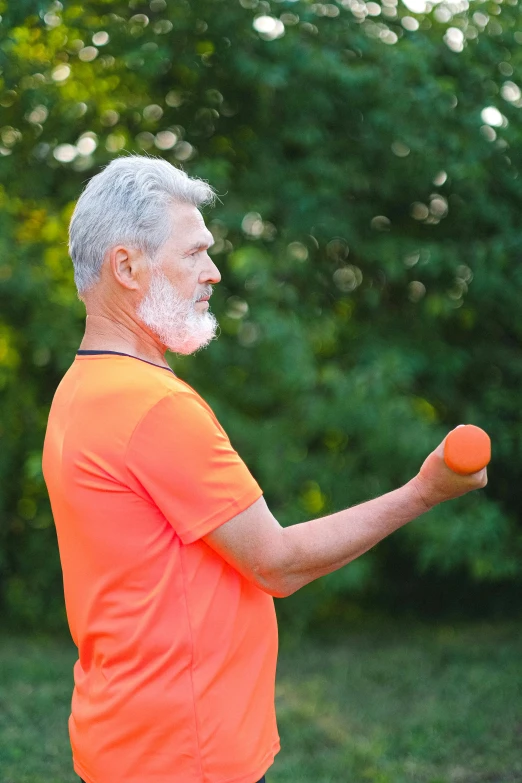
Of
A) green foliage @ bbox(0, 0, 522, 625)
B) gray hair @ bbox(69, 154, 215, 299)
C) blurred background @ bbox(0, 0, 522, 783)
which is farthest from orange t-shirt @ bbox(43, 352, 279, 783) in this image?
green foliage @ bbox(0, 0, 522, 625)

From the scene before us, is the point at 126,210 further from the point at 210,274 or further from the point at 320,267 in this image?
the point at 320,267

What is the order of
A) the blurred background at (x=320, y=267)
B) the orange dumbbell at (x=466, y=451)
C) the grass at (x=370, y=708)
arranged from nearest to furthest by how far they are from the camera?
the orange dumbbell at (x=466, y=451) < the grass at (x=370, y=708) < the blurred background at (x=320, y=267)

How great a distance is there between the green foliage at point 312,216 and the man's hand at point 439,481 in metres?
2.96

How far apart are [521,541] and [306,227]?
2.20 m

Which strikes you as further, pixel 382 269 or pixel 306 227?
pixel 382 269

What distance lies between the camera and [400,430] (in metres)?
4.59

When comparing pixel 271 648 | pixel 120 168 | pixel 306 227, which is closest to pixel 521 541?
pixel 306 227

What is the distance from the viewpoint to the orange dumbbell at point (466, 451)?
146 centimetres

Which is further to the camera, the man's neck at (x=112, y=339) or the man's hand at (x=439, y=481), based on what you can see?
the man's neck at (x=112, y=339)

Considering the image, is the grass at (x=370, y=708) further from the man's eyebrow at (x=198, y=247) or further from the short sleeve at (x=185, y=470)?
the man's eyebrow at (x=198, y=247)

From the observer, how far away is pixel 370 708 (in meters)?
4.60

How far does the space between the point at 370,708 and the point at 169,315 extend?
137 inches

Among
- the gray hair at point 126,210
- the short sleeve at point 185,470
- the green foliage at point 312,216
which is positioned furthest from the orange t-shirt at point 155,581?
the green foliage at point 312,216

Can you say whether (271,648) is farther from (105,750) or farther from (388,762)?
(388,762)
